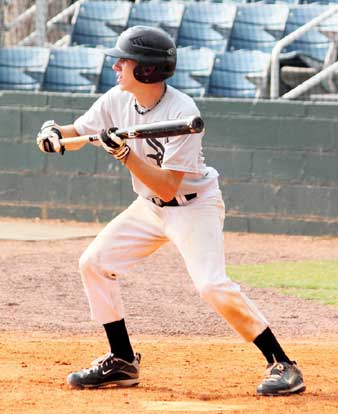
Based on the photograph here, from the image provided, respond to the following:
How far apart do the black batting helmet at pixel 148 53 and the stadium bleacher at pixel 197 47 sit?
7.21 metres

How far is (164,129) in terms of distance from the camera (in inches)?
196

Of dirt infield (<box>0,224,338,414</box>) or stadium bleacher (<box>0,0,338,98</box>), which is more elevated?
stadium bleacher (<box>0,0,338,98</box>)

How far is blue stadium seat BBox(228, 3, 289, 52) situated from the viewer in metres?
13.7

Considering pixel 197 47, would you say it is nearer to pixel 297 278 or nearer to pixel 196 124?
pixel 297 278

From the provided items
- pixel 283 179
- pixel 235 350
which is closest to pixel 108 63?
pixel 283 179

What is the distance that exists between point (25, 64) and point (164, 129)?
8.75 meters

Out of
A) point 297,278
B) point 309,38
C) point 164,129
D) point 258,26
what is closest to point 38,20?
point 258,26

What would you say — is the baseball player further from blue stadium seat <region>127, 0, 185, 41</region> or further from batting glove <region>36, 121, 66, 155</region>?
blue stadium seat <region>127, 0, 185, 41</region>

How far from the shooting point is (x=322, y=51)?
13234 mm

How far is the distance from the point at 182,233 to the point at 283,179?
6.39 m

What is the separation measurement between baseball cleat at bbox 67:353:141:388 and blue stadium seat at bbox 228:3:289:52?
8.53 m

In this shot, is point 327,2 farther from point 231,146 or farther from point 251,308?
point 251,308

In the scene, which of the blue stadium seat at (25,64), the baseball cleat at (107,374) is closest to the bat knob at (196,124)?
the baseball cleat at (107,374)

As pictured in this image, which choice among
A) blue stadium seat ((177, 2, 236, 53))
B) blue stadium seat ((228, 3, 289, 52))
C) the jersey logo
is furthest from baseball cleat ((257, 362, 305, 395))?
blue stadium seat ((177, 2, 236, 53))
